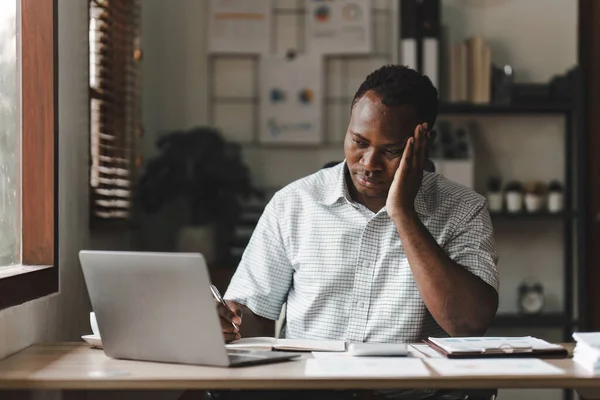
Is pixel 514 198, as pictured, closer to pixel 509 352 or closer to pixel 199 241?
pixel 199 241

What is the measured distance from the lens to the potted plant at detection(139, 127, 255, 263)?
12.6 ft

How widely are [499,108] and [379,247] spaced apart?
79.6 inches

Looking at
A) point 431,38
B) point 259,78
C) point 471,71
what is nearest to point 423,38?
point 431,38

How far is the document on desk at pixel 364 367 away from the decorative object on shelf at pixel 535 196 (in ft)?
8.39

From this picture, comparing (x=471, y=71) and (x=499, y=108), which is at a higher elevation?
(x=471, y=71)

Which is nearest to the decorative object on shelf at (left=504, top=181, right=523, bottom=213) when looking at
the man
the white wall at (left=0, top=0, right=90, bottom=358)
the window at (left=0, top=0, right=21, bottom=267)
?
the man

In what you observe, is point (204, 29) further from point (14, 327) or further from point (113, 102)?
point (14, 327)

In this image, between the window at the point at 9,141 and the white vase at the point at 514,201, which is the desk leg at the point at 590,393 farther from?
the white vase at the point at 514,201

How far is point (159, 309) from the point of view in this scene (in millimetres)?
1645

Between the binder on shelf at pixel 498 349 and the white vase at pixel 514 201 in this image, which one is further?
the white vase at pixel 514 201

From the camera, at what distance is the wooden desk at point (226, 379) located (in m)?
1.51

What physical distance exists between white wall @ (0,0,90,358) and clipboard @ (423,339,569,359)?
1.01m

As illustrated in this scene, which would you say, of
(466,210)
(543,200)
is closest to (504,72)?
(543,200)

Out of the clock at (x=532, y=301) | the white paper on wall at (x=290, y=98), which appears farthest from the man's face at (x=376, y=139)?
the clock at (x=532, y=301)
